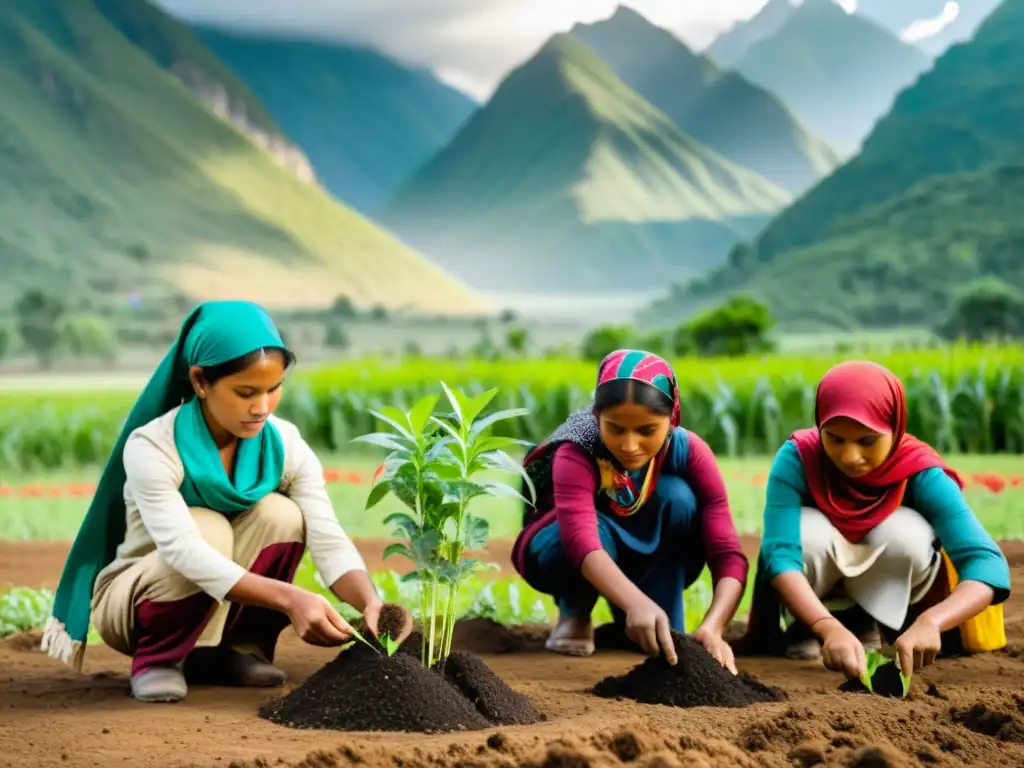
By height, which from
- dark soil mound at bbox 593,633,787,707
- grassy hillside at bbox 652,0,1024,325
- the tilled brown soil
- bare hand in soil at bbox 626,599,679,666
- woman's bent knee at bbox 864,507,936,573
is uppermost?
grassy hillside at bbox 652,0,1024,325

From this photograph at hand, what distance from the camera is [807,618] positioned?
3178 mm

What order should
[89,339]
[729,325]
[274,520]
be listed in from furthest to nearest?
[89,339], [729,325], [274,520]

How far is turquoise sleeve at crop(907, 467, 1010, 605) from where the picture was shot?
10.6 ft

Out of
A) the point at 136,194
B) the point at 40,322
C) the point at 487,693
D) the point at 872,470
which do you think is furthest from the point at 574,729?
the point at 136,194

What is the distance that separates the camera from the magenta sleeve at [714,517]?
3.38 m

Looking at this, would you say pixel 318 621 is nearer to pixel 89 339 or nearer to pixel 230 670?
pixel 230 670

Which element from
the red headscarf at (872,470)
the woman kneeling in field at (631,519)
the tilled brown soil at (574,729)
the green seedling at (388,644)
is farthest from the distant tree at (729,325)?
the green seedling at (388,644)

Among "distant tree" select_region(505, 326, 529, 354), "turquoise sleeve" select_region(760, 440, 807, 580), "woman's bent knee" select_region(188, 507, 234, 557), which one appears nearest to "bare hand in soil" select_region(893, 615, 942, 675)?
"turquoise sleeve" select_region(760, 440, 807, 580)

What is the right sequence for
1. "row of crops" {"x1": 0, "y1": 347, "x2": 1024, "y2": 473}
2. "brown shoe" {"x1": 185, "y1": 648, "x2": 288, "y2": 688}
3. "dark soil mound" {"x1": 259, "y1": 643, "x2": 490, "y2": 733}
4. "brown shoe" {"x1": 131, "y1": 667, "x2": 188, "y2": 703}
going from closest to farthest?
"dark soil mound" {"x1": 259, "y1": 643, "x2": 490, "y2": 733} < "brown shoe" {"x1": 131, "y1": 667, "x2": 188, "y2": 703} < "brown shoe" {"x1": 185, "y1": 648, "x2": 288, "y2": 688} < "row of crops" {"x1": 0, "y1": 347, "x2": 1024, "y2": 473}

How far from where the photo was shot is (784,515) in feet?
11.1

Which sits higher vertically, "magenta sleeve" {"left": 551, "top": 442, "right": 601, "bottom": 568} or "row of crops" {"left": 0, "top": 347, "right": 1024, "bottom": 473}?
"row of crops" {"left": 0, "top": 347, "right": 1024, "bottom": 473}

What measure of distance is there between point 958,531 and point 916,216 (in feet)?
174

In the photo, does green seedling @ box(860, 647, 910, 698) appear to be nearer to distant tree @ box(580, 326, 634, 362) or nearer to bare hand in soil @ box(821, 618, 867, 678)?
bare hand in soil @ box(821, 618, 867, 678)

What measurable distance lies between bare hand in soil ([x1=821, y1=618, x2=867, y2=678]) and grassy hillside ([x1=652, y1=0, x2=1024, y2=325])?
144 ft
